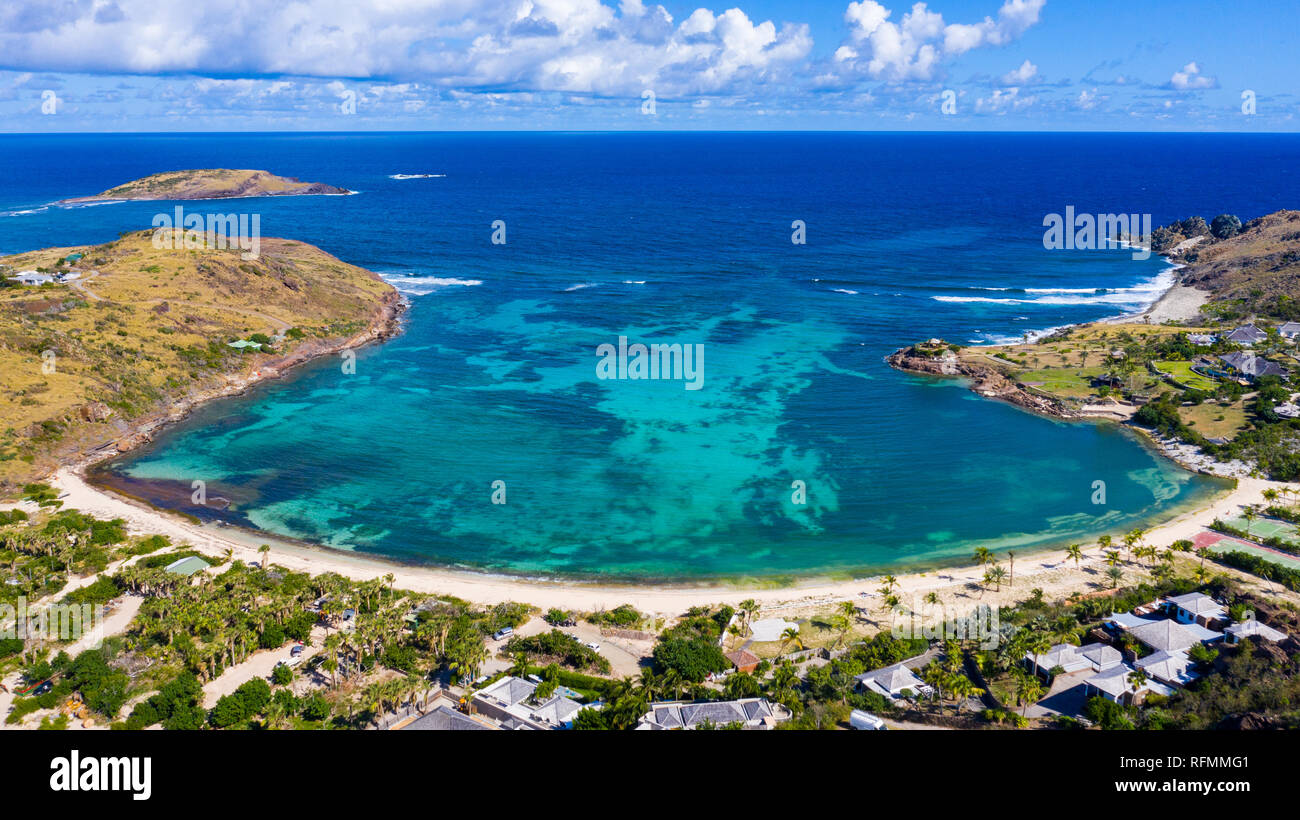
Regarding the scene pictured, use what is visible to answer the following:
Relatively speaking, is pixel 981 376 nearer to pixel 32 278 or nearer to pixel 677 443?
pixel 677 443

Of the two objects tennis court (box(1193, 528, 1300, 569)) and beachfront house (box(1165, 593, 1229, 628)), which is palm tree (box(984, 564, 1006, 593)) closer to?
beachfront house (box(1165, 593, 1229, 628))

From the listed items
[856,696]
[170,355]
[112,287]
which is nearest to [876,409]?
[856,696]

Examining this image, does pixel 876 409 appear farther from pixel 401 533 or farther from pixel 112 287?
pixel 112 287

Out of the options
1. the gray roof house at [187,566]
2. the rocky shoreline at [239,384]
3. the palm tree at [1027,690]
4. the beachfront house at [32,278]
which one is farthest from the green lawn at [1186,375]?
the beachfront house at [32,278]

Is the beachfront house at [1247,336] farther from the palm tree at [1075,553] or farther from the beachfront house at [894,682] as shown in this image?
the beachfront house at [894,682]

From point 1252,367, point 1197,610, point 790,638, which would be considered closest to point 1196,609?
point 1197,610
